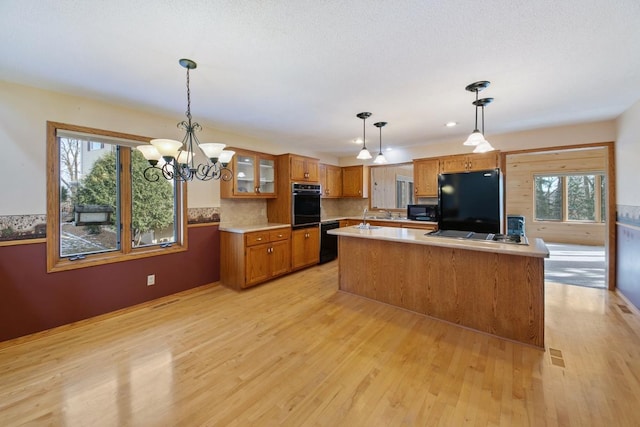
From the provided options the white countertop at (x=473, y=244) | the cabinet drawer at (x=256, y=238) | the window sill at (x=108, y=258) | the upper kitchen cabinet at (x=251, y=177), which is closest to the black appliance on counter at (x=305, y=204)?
the upper kitchen cabinet at (x=251, y=177)

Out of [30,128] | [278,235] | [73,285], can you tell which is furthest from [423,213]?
[30,128]

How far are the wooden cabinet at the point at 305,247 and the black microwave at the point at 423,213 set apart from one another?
186 centimetres

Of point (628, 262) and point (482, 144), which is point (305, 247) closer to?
point (482, 144)

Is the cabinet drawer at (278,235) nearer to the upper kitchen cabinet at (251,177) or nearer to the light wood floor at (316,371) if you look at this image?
the upper kitchen cabinet at (251,177)

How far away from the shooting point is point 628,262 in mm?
3219

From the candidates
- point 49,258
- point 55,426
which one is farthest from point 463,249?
point 49,258

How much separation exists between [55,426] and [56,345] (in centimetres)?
121

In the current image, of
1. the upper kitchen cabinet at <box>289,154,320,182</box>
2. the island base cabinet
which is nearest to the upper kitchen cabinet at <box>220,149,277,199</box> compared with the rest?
the upper kitchen cabinet at <box>289,154,320,182</box>

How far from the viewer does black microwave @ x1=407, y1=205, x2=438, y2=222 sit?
487 centimetres

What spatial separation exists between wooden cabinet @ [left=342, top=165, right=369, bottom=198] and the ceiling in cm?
270

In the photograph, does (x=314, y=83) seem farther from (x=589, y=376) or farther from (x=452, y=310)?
(x=589, y=376)

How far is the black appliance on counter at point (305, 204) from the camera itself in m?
4.58

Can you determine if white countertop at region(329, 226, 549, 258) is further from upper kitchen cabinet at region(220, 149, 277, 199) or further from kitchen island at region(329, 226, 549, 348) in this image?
upper kitchen cabinet at region(220, 149, 277, 199)

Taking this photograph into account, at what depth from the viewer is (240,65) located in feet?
7.09
